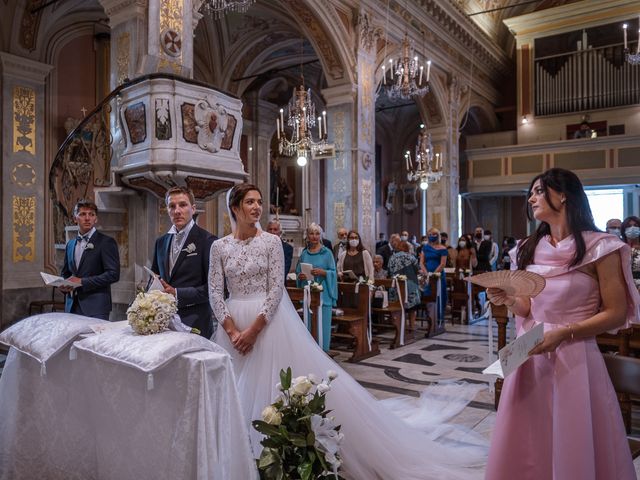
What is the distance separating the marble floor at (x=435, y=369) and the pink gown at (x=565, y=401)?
175cm

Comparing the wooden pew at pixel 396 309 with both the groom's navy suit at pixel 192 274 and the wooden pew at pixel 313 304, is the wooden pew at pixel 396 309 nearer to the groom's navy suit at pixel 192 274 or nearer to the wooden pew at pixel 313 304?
the wooden pew at pixel 313 304

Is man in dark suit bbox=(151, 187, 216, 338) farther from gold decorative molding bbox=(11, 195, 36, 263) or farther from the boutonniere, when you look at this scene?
gold decorative molding bbox=(11, 195, 36, 263)

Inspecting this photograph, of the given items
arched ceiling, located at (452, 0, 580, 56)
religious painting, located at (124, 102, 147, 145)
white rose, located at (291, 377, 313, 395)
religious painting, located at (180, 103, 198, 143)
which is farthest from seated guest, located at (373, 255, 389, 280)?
arched ceiling, located at (452, 0, 580, 56)

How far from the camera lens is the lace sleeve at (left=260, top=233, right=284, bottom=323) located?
116 inches

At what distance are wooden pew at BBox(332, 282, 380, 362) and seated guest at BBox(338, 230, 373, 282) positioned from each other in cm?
42

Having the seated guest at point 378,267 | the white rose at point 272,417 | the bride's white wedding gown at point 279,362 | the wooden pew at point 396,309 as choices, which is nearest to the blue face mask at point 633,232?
the wooden pew at point 396,309

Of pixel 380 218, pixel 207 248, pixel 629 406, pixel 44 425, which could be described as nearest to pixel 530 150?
pixel 380 218

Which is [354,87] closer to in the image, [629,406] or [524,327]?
[629,406]

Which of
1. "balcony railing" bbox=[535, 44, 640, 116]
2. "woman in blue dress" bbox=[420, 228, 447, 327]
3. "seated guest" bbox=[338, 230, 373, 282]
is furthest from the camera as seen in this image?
"balcony railing" bbox=[535, 44, 640, 116]

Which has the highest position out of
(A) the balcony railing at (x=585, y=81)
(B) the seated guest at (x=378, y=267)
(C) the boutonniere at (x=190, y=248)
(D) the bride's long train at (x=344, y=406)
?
(A) the balcony railing at (x=585, y=81)

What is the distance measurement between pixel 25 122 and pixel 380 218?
13.9 metres

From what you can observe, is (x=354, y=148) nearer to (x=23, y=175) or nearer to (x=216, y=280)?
(x=23, y=175)

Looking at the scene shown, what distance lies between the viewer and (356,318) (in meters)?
6.62

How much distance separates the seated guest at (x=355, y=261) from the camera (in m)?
7.59
